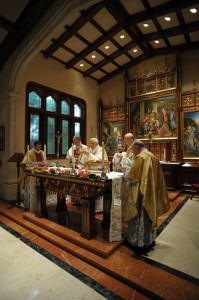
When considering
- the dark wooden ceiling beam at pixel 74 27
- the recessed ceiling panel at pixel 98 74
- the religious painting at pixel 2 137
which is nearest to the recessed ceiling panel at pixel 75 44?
the dark wooden ceiling beam at pixel 74 27

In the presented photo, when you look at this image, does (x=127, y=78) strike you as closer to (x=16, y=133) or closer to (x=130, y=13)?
(x=130, y=13)

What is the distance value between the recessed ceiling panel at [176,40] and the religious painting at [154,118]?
2.21 meters

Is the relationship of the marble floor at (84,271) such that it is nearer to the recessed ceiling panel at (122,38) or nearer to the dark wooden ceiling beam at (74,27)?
the dark wooden ceiling beam at (74,27)

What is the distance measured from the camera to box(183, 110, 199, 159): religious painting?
8.19 meters

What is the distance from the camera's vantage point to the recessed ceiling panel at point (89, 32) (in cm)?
713

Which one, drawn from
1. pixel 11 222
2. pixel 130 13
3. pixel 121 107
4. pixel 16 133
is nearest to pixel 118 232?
pixel 11 222

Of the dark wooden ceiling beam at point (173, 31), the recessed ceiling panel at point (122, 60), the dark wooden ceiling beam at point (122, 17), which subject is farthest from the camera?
the recessed ceiling panel at point (122, 60)

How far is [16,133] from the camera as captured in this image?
675cm

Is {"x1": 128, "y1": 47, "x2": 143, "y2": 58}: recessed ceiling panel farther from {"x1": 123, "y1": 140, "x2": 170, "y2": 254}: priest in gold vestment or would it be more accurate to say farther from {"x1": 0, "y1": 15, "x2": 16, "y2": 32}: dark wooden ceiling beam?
{"x1": 123, "y1": 140, "x2": 170, "y2": 254}: priest in gold vestment

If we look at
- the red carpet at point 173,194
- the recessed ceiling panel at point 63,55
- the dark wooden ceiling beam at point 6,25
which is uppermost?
the recessed ceiling panel at point 63,55

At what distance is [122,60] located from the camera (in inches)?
388

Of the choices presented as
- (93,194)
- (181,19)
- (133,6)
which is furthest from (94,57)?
(93,194)

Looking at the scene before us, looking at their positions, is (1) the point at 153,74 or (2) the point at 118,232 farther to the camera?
(1) the point at 153,74

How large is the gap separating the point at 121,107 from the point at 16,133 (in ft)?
18.7
